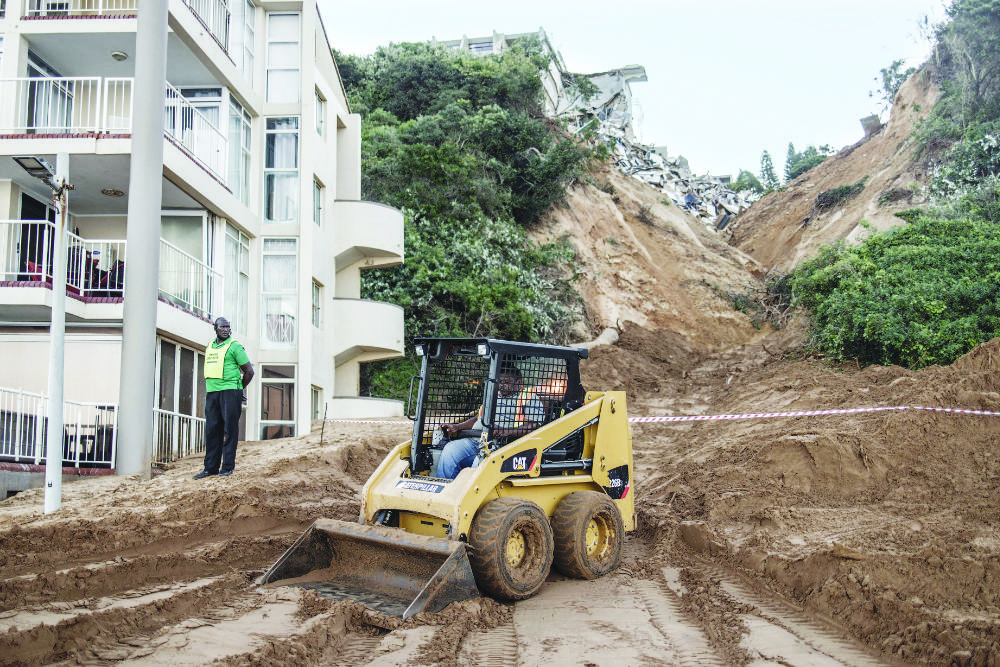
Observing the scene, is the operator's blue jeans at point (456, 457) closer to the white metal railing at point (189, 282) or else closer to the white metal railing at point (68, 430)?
the white metal railing at point (68, 430)

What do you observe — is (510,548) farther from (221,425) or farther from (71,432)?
(71,432)

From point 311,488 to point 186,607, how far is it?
15.4 ft

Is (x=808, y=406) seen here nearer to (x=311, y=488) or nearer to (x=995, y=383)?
(x=995, y=383)

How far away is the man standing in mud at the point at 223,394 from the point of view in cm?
1008

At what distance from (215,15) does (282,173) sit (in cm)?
346

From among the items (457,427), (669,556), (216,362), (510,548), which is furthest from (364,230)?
(510,548)

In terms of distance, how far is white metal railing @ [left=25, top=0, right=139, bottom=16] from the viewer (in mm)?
13766

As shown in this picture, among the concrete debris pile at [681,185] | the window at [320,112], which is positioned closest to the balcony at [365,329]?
the window at [320,112]

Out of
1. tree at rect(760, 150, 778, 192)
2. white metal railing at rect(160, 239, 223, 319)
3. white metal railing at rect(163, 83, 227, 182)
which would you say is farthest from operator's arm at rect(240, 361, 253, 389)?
tree at rect(760, 150, 778, 192)

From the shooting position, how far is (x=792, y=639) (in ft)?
18.2

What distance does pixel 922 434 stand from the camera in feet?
34.8

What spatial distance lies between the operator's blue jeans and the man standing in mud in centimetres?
392

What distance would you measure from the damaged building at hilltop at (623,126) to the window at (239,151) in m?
27.6

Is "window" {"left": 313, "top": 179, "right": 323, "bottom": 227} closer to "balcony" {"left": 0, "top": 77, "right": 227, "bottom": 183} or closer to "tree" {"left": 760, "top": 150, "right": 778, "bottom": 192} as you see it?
"balcony" {"left": 0, "top": 77, "right": 227, "bottom": 183}
